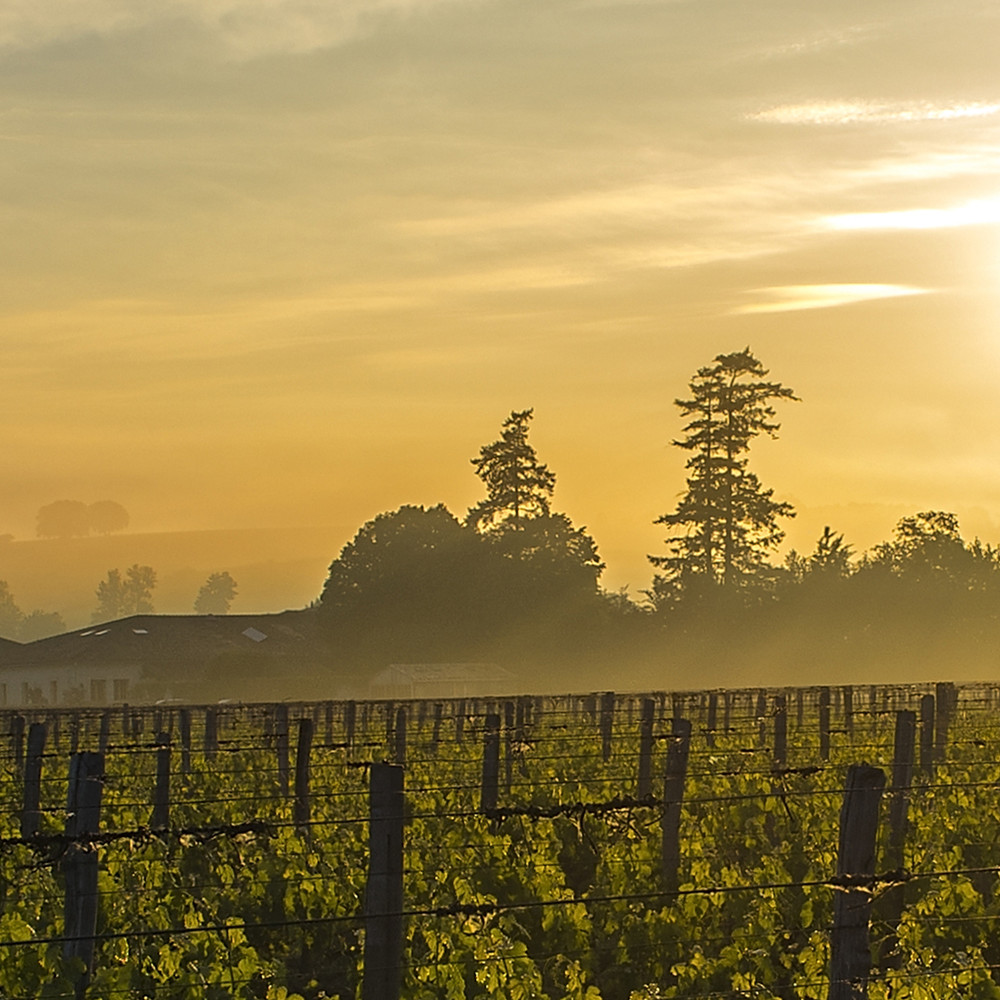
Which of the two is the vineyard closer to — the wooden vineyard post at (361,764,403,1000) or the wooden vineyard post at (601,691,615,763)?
the wooden vineyard post at (361,764,403,1000)

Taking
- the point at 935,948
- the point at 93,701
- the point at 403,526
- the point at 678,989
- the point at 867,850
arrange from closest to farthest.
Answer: the point at 867,850 < the point at 678,989 < the point at 935,948 < the point at 93,701 < the point at 403,526

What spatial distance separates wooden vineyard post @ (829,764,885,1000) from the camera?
6961 mm

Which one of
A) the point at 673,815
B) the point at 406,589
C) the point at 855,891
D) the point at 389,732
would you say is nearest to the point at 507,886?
the point at 673,815

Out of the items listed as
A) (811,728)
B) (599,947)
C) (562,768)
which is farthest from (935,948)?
(811,728)

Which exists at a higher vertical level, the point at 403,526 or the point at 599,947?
the point at 403,526

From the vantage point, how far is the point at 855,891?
23.3 ft

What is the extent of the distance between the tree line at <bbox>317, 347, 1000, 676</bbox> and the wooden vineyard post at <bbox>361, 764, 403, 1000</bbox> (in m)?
68.3

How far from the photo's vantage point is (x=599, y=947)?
39.4 feet

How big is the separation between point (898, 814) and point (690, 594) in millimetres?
65098

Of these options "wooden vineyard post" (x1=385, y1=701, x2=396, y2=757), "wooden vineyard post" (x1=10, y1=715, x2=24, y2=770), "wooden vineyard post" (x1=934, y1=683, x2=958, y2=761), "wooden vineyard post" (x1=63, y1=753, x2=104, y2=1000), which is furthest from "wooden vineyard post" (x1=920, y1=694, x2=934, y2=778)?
"wooden vineyard post" (x1=63, y1=753, x2=104, y2=1000)

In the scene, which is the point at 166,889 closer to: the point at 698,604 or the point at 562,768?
the point at 562,768

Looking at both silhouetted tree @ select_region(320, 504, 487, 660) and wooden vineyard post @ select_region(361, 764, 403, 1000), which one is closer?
wooden vineyard post @ select_region(361, 764, 403, 1000)

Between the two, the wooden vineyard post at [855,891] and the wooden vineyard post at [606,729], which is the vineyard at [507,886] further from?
the wooden vineyard post at [606,729]

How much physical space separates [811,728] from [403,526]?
5487 cm
